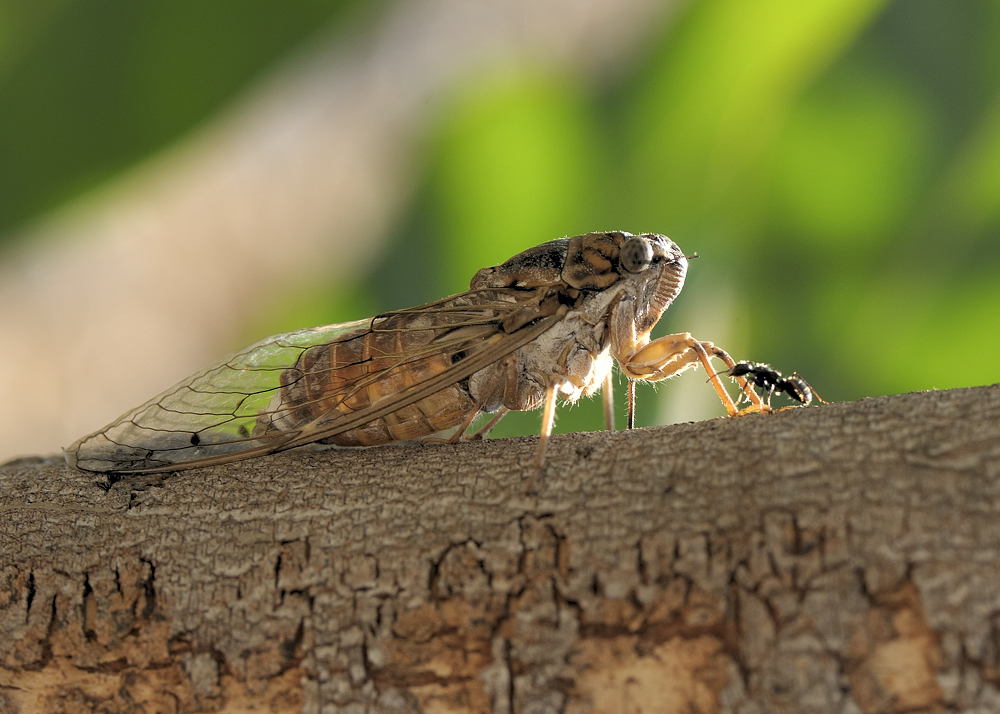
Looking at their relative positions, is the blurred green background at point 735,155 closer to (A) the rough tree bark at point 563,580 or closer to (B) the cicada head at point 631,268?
(B) the cicada head at point 631,268

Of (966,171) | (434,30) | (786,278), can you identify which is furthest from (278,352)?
(434,30)

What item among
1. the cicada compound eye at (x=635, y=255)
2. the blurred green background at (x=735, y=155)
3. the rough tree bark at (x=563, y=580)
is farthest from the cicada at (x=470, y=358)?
the blurred green background at (x=735, y=155)

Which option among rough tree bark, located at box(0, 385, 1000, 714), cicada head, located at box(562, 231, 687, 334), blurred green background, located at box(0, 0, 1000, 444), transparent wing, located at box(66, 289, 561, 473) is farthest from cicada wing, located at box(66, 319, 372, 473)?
blurred green background, located at box(0, 0, 1000, 444)

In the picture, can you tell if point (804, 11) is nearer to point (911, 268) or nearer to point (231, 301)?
point (911, 268)

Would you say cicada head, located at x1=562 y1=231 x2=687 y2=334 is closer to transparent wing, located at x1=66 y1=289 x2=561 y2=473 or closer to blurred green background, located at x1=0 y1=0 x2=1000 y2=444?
transparent wing, located at x1=66 y1=289 x2=561 y2=473

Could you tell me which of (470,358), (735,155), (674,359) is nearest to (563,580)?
(470,358)
